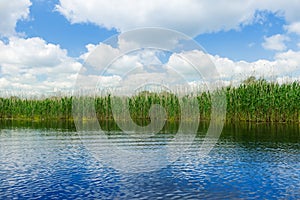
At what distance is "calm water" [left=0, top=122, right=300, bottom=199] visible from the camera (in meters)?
9.41

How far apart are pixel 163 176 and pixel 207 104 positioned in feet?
80.3

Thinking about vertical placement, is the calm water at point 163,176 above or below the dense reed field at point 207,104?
below

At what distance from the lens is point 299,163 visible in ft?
42.2

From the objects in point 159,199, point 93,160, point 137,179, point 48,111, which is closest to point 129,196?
point 159,199

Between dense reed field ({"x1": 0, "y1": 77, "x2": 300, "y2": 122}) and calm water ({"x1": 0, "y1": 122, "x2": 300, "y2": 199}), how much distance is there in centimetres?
1517

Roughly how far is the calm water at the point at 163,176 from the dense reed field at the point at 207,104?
15.2 meters

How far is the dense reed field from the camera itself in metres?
31.4

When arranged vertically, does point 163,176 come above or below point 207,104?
below

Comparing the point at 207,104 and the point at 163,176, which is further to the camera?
the point at 207,104

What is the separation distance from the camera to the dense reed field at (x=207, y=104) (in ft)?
103

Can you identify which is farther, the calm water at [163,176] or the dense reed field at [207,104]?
the dense reed field at [207,104]

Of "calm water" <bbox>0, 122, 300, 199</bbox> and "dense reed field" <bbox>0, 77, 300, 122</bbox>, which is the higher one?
"dense reed field" <bbox>0, 77, 300, 122</bbox>

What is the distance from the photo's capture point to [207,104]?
116 feet

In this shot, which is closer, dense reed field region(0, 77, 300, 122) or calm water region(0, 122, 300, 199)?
calm water region(0, 122, 300, 199)
